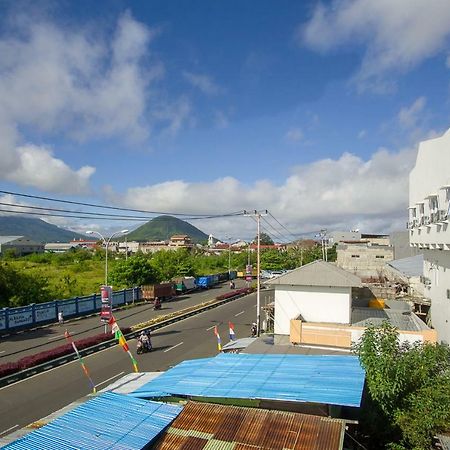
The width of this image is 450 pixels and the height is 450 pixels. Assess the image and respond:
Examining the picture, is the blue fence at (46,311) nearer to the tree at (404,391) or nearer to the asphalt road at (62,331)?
the asphalt road at (62,331)

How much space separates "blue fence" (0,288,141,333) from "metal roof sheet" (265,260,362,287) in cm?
1858

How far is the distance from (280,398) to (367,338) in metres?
3.23

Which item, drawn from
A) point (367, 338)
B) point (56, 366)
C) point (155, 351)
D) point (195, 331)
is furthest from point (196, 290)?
point (367, 338)

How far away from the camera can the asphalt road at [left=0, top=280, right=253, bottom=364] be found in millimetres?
23828

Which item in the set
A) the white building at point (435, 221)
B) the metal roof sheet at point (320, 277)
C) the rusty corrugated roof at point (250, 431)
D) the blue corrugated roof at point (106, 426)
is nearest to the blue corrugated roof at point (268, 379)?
the rusty corrugated roof at point (250, 431)

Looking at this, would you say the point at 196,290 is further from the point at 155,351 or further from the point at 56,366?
the point at 56,366

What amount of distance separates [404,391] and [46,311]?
28.2 m

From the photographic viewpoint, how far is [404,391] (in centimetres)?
1014

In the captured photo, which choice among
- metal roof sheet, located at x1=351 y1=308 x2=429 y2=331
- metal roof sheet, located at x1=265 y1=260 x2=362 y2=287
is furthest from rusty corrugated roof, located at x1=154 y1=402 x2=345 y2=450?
metal roof sheet, located at x1=265 y1=260 x2=362 y2=287

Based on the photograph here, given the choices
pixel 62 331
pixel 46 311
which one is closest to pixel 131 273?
pixel 46 311

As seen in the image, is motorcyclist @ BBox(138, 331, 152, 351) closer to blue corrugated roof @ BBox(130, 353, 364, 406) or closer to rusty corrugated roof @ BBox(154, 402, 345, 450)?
blue corrugated roof @ BBox(130, 353, 364, 406)

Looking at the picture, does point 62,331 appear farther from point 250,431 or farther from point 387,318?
point 250,431

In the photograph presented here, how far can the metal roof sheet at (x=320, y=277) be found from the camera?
20391 millimetres

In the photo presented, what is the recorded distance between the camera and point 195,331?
2948 centimetres
